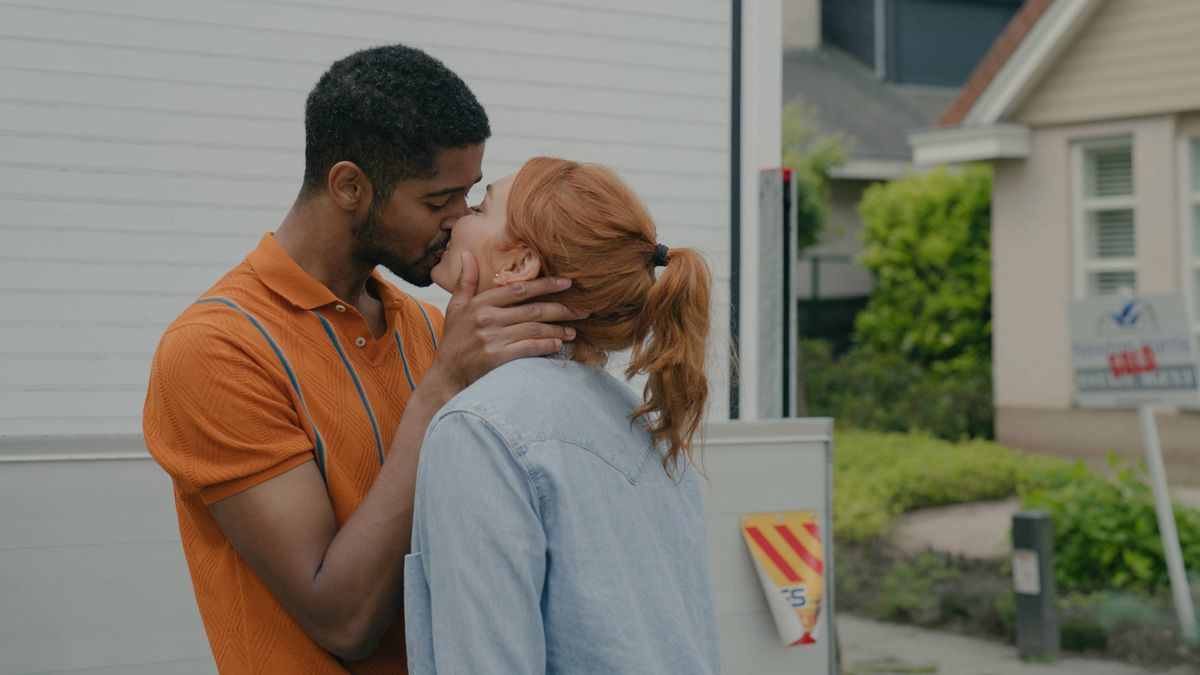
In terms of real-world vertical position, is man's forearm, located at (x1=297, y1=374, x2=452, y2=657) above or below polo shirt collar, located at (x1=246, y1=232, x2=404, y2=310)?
below

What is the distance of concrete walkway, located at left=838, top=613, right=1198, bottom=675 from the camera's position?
6773 mm

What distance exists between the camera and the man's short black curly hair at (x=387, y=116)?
195 centimetres

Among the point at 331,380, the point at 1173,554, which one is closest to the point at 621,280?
the point at 331,380

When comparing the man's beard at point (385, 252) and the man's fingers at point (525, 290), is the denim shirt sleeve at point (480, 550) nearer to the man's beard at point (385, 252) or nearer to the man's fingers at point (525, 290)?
the man's fingers at point (525, 290)

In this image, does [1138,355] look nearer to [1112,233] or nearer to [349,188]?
[1112,233]

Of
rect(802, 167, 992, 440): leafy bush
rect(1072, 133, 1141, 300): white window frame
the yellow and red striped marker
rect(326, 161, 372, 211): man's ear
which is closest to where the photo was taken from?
rect(326, 161, 372, 211): man's ear

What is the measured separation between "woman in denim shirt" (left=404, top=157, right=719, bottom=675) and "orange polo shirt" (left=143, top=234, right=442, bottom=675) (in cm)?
20

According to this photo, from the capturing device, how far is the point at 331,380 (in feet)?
6.35

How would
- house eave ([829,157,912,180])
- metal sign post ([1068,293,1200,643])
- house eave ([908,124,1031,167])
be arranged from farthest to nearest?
house eave ([829,157,912,180]) < house eave ([908,124,1031,167]) < metal sign post ([1068,293,1200,643])

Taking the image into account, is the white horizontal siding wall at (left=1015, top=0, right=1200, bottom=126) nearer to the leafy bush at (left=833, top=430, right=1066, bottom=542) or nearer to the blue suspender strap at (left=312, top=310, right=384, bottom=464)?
the leafy bush at (left=833, top=430, right=1066, bottom=542)

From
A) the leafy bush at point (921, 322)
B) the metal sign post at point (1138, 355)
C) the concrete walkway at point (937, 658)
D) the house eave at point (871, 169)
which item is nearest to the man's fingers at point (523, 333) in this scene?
the concrete walkway at point (937, 658)

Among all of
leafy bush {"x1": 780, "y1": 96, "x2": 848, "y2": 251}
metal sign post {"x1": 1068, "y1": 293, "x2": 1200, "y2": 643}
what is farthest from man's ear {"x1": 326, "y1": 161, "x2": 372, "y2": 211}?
leafy bush {"x1": 780, "y1": 96, "x2": 848, "y2": 251}

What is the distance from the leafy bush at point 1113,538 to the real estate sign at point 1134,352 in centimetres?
45

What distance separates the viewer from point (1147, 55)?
38.0 feet
